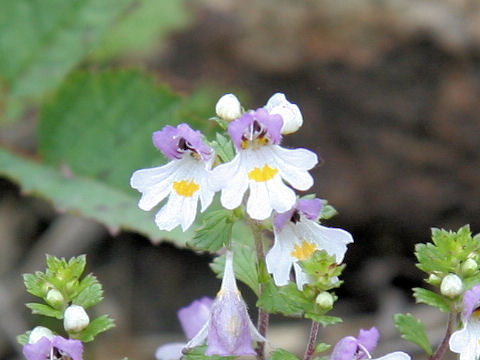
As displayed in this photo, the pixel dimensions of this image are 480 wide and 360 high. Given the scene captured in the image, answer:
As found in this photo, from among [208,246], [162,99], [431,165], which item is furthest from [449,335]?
[431,165]

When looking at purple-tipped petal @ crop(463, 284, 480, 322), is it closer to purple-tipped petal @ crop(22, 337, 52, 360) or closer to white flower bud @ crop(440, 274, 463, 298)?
white flower bud @ crop(440, 274, 463, 298)

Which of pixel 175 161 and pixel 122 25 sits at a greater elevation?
pixel 122 25

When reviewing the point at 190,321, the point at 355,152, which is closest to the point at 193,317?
the point at 190,321

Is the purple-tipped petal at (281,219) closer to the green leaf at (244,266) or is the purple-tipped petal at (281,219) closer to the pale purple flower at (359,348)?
the green leaf at (244,266)

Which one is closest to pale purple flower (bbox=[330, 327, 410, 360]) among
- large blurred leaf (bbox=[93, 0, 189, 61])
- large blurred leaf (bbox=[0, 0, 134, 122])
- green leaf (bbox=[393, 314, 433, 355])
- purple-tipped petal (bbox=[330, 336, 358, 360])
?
purple-tipped petal (bbox=[330, 336, 358, 360])

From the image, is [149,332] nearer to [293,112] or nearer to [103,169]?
[103,169]

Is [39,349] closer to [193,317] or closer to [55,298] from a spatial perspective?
[55,298]
